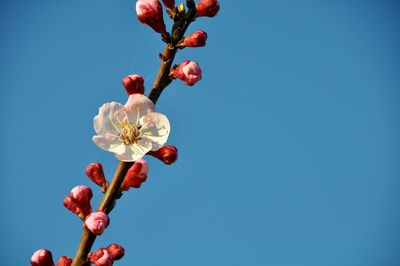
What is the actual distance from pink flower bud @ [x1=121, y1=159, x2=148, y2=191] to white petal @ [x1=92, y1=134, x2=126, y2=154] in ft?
0.57

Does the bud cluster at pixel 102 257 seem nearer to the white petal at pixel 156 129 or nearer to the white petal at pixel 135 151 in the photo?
the white petal at pixel 135 151

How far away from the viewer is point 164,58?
2.66 m

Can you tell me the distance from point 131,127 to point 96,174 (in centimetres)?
36

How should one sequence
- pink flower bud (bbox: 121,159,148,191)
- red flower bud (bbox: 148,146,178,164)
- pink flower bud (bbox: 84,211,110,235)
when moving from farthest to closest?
red flower bud (bbox: 148,146,178,164) → pink flower bud (bbox: 121,159,148,191) → pink flower bud (bbox: 84,211,110,235)

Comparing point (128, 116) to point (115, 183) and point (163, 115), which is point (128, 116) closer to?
point (163, 115)

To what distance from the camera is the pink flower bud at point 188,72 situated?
2.67 m

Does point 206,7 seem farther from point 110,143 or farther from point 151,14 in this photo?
point 110,143

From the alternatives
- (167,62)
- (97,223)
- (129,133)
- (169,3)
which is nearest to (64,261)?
(97,223)

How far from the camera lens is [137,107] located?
284 centimetres

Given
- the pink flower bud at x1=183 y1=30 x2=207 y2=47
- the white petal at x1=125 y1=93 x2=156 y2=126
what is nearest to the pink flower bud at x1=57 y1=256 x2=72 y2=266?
the white petal at x1=125 y1=93 x2=156 y2=126

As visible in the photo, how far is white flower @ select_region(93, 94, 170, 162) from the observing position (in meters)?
2.80

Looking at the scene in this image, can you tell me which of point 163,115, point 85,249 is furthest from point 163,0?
point 85,249

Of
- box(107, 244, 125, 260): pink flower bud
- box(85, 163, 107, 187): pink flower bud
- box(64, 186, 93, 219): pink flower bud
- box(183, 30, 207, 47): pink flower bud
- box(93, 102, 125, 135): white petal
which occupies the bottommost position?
box(107, 244, 125, 260): pink flower bud

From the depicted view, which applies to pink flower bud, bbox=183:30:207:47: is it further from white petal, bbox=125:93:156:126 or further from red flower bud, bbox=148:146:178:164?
red flower bud, bbox=148:146:178:164
